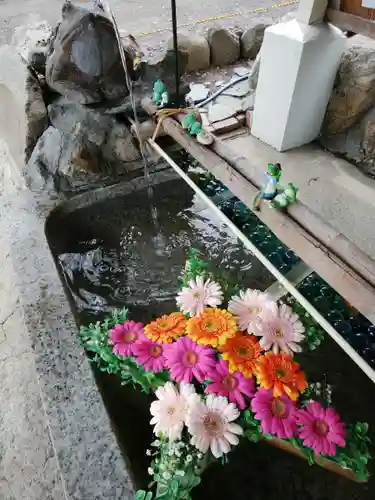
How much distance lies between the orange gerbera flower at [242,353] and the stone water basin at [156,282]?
289 millimetres

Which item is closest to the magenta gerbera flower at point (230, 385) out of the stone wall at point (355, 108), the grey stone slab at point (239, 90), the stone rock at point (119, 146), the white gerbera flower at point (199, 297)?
the white gerbera flower at point (199, 297)

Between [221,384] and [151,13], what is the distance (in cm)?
395

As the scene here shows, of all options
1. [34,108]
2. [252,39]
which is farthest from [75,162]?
[252,39]

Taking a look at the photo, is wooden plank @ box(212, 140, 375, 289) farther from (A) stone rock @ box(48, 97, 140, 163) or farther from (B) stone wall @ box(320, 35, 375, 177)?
(B) stone wall @ box(320, 35, 375, 177)

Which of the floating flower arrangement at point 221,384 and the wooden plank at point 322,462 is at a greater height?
the floating flower arrangement at point 221,384

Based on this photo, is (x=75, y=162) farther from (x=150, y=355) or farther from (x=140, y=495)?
(x=140, y=495)

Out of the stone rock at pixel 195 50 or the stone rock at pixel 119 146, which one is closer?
the stone rock at pixel 119 146

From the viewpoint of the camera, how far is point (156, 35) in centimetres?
372

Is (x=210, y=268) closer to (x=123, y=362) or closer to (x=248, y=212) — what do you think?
(x=248, y=212)

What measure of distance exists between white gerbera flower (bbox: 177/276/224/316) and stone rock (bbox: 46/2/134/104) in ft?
3.37

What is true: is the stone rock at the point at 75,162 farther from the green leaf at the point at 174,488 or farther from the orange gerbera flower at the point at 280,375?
the green leaf at the point at 174,488

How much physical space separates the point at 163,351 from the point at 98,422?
25 centimetres

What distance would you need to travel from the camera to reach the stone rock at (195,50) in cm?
320

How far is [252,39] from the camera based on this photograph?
11.1 ft
